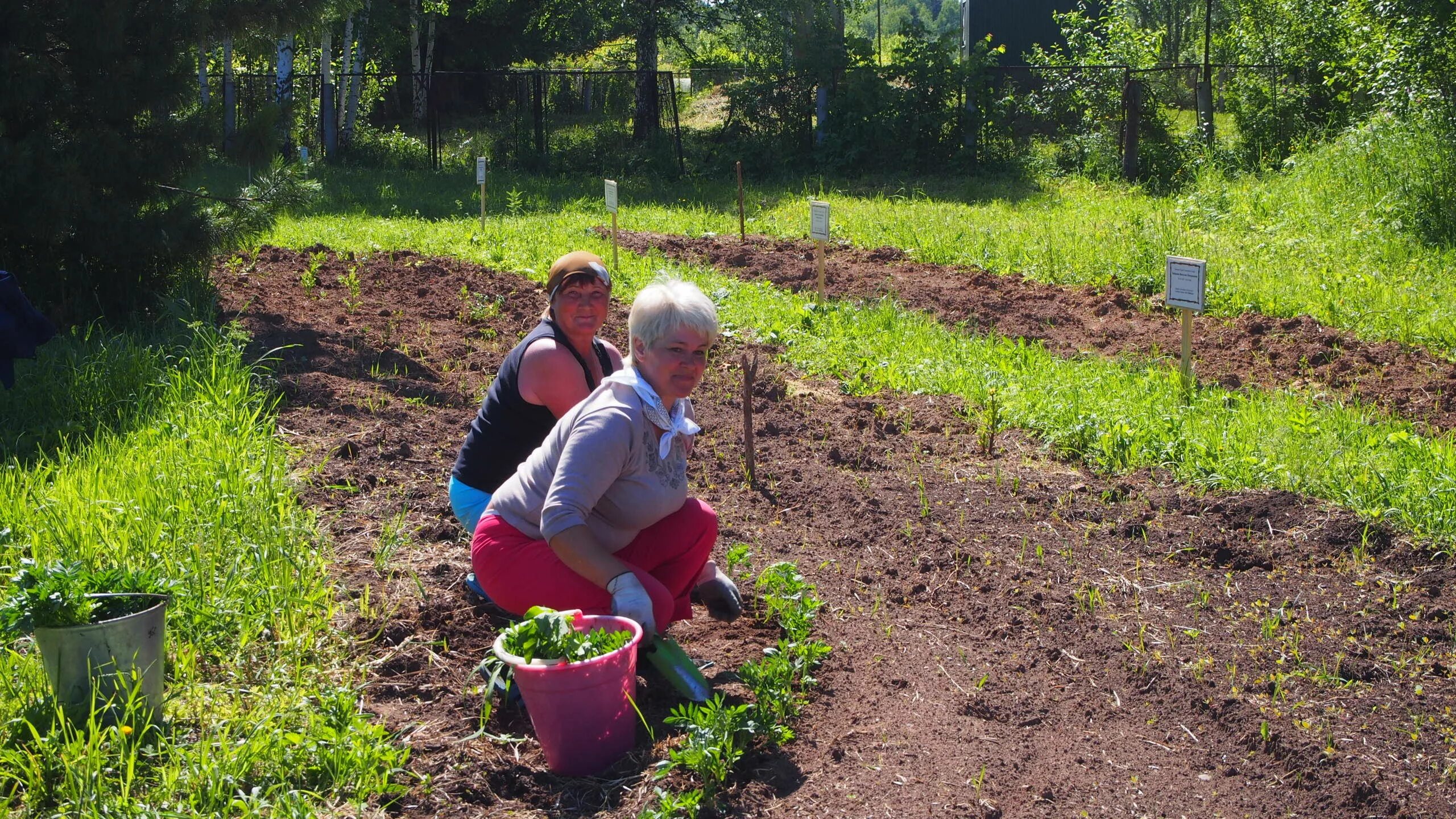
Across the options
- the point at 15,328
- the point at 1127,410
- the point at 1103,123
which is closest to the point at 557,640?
the point at 15,328

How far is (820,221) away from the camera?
8.83m

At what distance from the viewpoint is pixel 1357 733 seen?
129 inches

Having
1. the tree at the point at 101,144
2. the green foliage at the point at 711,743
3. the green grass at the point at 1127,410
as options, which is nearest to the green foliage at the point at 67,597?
the green foliage at the point at 711,743

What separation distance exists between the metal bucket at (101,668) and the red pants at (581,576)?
0.92 metres

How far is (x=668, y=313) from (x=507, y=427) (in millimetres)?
1067

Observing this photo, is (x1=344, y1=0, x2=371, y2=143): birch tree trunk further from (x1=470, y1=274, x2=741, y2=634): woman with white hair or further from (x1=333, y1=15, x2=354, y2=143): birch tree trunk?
(x1=470, y1=274, x2=741, y2=634): woman with white hair

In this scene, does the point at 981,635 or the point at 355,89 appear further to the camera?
the point at 355,89

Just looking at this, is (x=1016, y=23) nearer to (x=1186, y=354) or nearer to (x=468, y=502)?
(x=1186, y=354)

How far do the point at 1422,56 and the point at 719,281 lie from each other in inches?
324

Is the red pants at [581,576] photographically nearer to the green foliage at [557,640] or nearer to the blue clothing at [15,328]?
the green foliage at [557,640]

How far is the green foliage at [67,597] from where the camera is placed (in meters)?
2.88

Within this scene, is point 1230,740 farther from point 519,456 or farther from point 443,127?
point 443,127

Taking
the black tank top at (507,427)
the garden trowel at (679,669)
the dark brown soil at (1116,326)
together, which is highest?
the black tank top at (507,427)

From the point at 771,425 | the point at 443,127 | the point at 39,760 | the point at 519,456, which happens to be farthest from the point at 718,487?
the point at 443,127
